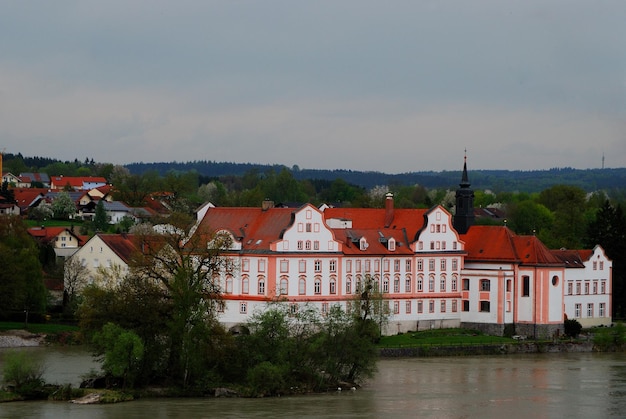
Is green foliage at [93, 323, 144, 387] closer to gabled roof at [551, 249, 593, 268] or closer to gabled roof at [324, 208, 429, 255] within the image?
gabled roof at [324, 208, 429, 255]

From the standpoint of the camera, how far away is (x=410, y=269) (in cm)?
7531

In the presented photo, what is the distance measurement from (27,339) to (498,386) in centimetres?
2550

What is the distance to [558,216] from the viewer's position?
117 metres

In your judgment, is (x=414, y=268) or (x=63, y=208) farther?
(x=63, y=208)

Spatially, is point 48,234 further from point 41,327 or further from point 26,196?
point 26,196

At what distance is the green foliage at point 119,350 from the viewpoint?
52469mm

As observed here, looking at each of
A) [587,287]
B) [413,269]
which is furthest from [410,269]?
[587,287]

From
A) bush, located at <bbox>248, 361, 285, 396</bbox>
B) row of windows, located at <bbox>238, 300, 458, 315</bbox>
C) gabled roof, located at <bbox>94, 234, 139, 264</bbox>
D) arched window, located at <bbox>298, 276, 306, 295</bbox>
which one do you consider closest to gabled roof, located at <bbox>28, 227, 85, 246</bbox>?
gabled roof, located at <bbox>94, 234, 139, 264</bbox>

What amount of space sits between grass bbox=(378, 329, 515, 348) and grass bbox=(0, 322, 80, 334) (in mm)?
16291

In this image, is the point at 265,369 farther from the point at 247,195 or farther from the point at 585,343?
the point at 247,195

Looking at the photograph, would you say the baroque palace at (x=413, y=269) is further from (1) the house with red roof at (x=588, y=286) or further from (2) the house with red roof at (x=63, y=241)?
(2) the house with red roof at (x=63, y=241)

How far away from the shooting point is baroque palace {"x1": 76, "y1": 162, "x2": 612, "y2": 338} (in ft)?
233

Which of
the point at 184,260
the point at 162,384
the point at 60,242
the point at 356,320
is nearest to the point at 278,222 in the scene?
the point at 356,320

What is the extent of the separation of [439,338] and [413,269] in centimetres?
455
